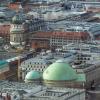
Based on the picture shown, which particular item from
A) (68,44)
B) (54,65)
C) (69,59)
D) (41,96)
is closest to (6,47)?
(68,44)

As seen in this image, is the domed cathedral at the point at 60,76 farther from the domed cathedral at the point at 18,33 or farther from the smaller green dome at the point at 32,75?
the domed cathedral at the point at 18,33

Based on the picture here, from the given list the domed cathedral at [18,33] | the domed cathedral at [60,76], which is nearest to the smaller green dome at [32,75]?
the domed cathedral at [60,76]

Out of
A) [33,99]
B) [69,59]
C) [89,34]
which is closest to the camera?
[33,99]

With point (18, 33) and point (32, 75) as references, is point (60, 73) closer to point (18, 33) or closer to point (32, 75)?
point (32, 75)

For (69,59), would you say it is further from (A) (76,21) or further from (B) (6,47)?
(A) (76,21)

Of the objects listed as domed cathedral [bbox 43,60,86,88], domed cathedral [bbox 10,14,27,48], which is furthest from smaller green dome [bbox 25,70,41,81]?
domed cathedral [bbox 10,14,27,48]

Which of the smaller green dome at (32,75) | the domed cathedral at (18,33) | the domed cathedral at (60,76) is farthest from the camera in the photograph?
the domed cathedral at (18,33)
